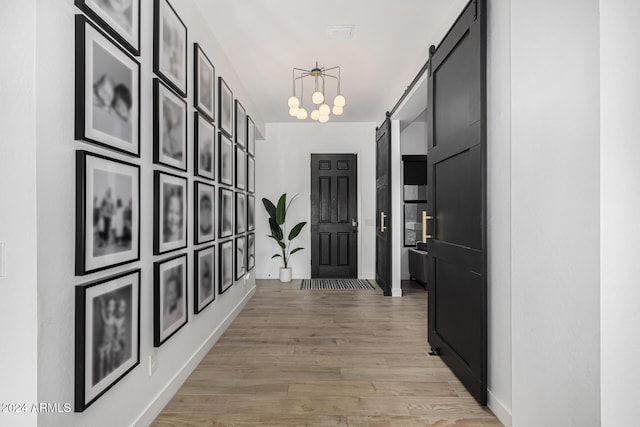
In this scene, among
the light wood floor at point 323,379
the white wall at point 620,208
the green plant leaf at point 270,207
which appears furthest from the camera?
the green plant leaf at point 270,207

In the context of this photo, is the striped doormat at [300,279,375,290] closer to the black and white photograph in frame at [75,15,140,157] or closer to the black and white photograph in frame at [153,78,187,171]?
the black and white photograph in frame at [153,78,187,171]

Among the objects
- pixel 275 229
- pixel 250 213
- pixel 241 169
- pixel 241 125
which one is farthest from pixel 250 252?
pixel 241 125

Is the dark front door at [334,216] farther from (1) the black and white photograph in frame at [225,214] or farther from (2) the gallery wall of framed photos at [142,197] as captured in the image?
(2) the gallery wall of framed photos at [142,197]

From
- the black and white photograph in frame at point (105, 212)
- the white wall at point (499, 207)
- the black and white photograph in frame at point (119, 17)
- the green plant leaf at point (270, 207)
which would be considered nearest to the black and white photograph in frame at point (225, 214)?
the black and white photograph in frame at point (105, 212)

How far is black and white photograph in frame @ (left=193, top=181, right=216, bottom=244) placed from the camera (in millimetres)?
2539

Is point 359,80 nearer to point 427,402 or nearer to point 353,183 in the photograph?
point 353,183

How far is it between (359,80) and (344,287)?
297 cm

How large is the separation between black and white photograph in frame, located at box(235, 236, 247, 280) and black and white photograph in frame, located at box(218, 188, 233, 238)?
338 mm

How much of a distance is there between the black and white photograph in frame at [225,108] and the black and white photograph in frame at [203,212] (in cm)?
67

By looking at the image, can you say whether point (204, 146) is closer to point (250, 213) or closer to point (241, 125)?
point (241, 125)

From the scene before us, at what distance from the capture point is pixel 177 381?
2225 mm

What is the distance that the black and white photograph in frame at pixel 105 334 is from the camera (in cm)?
129

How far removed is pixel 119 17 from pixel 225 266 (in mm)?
2191

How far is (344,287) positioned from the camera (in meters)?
5.44
